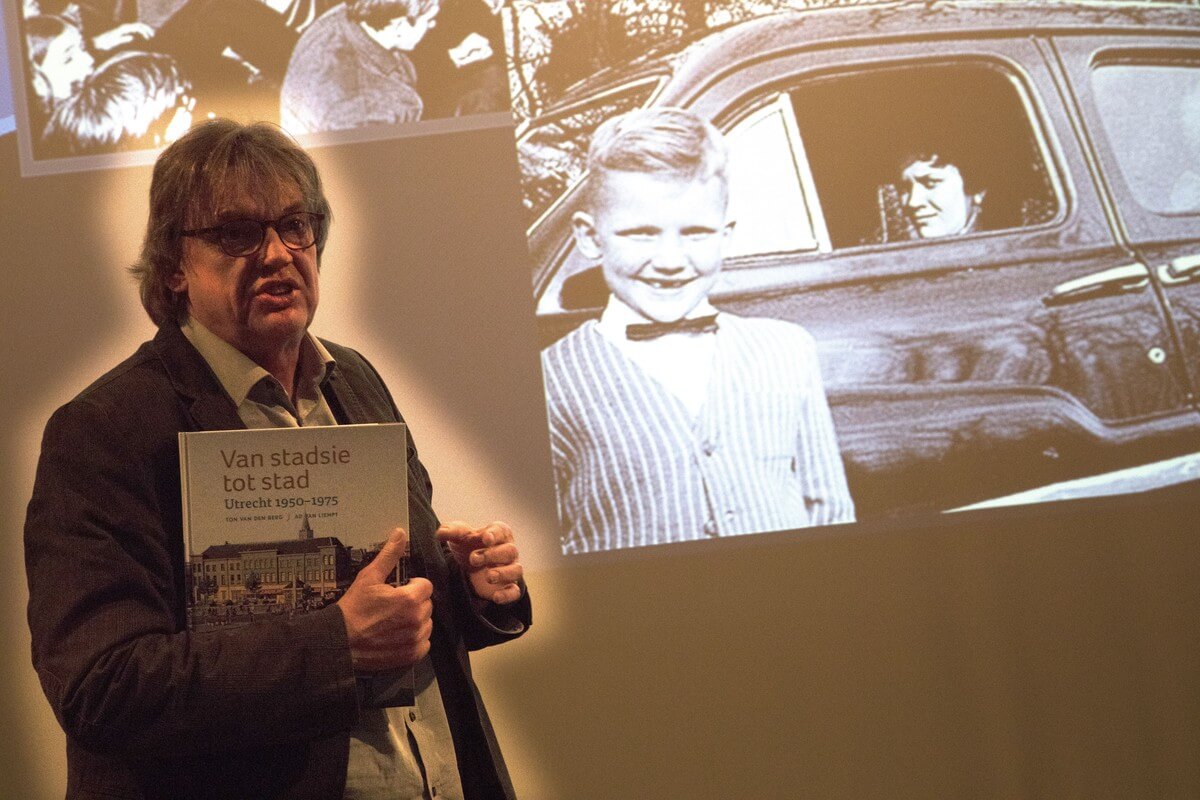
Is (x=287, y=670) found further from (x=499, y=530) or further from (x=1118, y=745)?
(x=1118, y=745)

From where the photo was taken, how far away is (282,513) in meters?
1.25

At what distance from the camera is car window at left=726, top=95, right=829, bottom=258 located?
2986 millimetres

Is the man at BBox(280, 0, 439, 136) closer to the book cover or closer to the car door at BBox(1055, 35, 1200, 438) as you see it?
the car door at BBox(1055, 35, 1200, 438)

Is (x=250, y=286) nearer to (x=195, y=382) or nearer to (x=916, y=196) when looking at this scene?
(x=195, y=382)

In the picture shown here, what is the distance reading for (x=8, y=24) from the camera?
2973mm

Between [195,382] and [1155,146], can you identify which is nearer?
[195,382]

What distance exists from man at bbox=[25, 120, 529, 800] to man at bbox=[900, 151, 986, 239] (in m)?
1.89

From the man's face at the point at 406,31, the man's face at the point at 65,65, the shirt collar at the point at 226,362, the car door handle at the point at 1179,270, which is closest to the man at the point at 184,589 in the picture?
the shirt collar at the point at 226,362

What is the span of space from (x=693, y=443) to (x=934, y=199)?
2.93ft

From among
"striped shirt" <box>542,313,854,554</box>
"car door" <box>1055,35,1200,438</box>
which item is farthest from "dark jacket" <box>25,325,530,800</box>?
"car door" <box>1055,35,1200,438</box>

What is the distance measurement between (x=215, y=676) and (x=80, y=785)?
0.23 meters

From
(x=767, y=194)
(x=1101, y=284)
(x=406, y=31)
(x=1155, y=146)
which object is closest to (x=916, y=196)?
(x=767, y=194)

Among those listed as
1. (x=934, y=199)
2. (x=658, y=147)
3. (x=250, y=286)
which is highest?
(x=658, y=147)

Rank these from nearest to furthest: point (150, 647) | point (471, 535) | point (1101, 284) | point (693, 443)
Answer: point (150, 647)
point (471, 535)
point (693, 443)
point (1101, 284)
